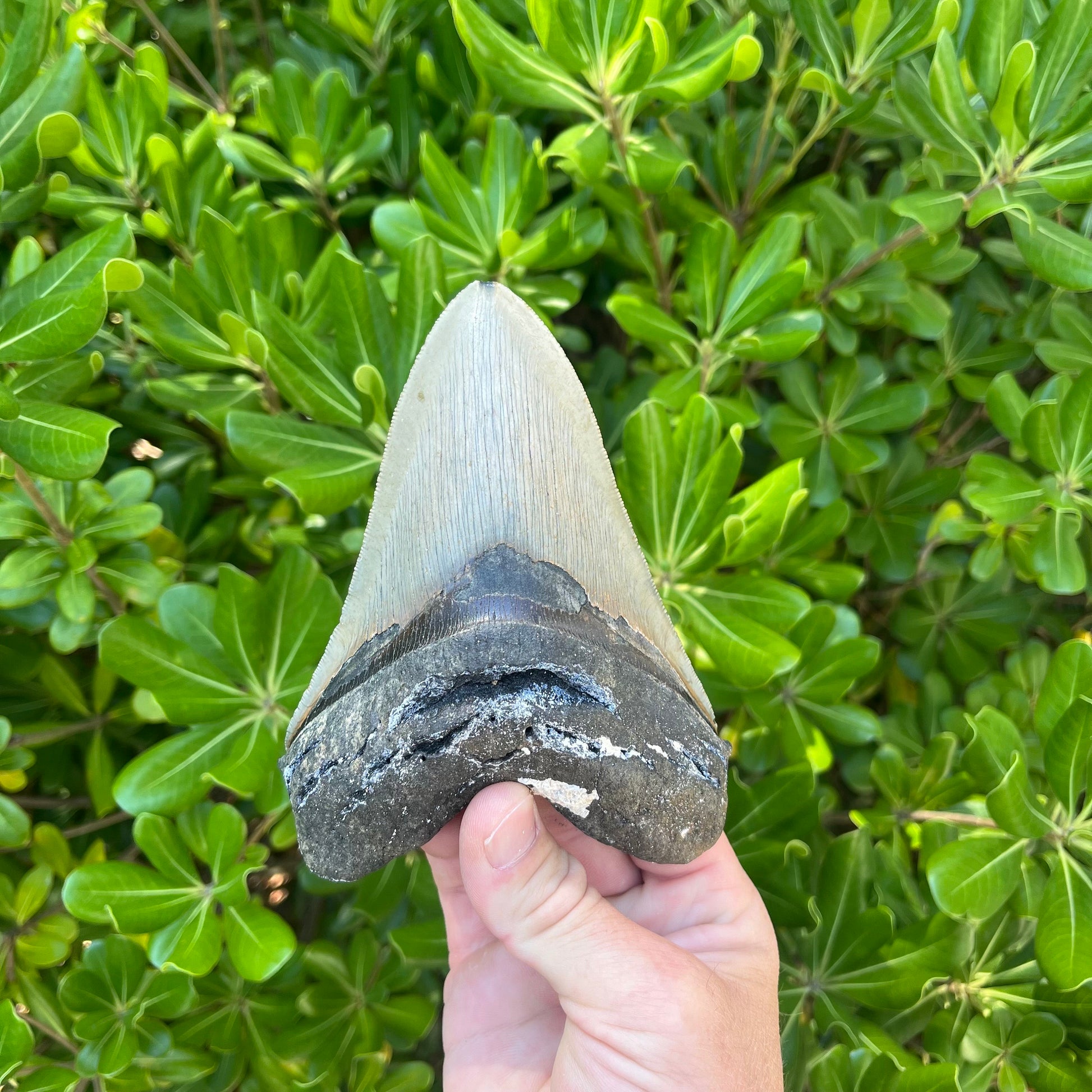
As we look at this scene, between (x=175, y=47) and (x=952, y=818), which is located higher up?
(x=175, y=47)

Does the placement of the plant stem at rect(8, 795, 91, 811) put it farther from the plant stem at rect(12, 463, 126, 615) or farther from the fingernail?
the fingernail

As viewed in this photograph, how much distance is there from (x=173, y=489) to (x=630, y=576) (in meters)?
1.09

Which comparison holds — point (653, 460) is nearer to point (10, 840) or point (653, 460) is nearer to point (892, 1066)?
point (892, 1066)

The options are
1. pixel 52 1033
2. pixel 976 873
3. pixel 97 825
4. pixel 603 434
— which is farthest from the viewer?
pixel 603 434

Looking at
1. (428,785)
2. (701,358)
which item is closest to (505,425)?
(428,785)

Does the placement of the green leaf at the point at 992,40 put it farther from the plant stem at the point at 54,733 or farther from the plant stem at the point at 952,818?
the plant stem at the point at 54,733

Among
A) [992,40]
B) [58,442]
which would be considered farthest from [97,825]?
[992,40]

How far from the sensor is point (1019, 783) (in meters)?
1.10

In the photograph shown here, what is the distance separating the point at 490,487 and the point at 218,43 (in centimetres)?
148

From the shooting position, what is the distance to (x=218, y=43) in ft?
5.62

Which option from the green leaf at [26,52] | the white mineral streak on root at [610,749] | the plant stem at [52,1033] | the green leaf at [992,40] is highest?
the green leaf at [26,52]

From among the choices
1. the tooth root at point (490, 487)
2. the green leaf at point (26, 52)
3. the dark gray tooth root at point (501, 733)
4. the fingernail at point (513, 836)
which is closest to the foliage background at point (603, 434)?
the green leaf at point (26, 52)

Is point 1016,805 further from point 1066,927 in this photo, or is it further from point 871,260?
point 871,260

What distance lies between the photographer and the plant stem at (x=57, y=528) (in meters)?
1.18
